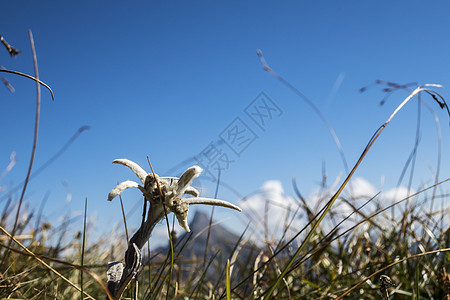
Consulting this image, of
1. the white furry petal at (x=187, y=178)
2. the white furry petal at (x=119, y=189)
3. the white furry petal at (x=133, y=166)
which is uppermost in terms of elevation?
the white furry petal at (x=187, y=178)

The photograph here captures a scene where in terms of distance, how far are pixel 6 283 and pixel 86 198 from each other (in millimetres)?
596

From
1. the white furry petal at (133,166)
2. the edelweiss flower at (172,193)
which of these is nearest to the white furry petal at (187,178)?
the edelweiss flower at (172,193)

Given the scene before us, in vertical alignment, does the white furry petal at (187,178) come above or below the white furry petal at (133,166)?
above

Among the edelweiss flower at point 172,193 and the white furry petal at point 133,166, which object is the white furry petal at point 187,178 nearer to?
the edelweiss flower at point 172,193

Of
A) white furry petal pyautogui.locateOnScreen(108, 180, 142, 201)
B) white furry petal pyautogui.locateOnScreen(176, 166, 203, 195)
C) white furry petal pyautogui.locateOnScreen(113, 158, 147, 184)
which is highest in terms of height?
white furry petal pyautogui.locateOnScreen(176, 166, 203, 195)

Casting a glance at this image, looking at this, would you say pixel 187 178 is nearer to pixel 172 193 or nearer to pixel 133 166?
pixel 172 193

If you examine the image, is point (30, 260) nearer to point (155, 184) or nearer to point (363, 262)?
point (155, 184)

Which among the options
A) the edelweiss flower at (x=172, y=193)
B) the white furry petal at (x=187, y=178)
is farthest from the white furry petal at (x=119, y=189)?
the white furry petal at (x=187, y=178)

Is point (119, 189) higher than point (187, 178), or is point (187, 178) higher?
point (187, 178)

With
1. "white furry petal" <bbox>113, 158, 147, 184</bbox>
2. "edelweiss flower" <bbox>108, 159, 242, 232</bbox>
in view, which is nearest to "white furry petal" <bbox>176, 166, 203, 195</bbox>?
"edelweiss flower" <bbox>108, 159, 242, 232</bbox>

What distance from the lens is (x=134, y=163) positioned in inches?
41.5

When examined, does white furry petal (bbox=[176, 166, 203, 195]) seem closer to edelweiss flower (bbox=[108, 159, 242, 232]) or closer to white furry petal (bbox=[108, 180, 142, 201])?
edelweiss flower (bbox=[108, 159, 242, 232])

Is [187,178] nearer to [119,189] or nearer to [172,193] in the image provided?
[172,193]

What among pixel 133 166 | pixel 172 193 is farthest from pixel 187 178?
pixel 133 166
